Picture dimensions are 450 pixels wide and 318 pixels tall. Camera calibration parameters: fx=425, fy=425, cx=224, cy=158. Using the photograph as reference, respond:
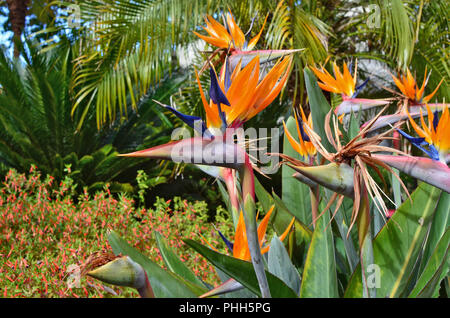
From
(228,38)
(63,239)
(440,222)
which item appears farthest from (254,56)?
(63,239)

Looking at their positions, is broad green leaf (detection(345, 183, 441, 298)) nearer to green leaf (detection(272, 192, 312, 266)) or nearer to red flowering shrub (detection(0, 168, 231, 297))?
green leaf (detection(272, 192, 312, 266))

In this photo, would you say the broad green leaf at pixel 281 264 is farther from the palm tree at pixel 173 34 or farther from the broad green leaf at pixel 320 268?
the palm tree at pixel 173 34

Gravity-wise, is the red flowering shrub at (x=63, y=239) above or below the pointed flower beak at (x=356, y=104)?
below

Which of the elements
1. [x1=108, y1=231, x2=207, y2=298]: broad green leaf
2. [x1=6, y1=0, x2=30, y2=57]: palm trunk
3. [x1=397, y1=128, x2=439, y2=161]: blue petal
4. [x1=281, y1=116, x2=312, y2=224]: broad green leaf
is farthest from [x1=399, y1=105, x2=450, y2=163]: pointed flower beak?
[x1=6, y1=0, x2=30, y2=57]: palm trunk

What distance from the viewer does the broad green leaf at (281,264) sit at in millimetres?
601

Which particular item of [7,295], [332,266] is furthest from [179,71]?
[332,266]

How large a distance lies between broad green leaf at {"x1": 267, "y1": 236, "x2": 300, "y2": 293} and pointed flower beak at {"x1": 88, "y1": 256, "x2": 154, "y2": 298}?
233 millimetres

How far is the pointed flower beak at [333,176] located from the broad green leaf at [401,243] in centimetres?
18

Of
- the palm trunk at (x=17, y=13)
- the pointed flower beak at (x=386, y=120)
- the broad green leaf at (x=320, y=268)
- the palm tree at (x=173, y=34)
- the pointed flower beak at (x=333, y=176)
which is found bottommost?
the broad green leaf at (x=320, y=268)

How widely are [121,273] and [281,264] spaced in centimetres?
28

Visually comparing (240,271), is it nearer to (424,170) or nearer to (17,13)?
(424,170)

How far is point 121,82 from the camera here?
312cm

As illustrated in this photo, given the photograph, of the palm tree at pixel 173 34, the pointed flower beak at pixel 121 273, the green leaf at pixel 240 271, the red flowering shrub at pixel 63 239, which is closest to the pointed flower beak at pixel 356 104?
the green leaf at pixel 240 271

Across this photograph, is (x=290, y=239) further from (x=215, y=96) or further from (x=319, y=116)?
(x=215, y=96)
